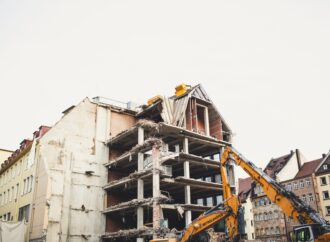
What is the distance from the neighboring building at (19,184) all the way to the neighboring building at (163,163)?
7863 mm

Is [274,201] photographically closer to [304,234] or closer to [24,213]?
[304,234]

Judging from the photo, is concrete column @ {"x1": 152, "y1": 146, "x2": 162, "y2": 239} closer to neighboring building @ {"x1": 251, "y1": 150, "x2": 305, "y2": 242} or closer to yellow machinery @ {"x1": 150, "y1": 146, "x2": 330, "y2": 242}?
yellow machinery @ {"x1": 150, "y1": 146, "x2": 330, "y2": 242}

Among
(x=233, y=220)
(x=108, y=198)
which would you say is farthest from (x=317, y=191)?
(x=233, y=220)

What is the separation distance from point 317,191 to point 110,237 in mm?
38543

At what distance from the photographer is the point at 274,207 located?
61.9 m

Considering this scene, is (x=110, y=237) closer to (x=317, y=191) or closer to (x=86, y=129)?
(x=86, y=129)

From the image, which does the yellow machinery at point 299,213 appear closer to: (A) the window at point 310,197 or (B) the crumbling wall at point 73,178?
(B) the crumbling wall at point 73,178

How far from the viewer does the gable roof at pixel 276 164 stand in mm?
63731

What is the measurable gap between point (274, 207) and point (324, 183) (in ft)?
35.4

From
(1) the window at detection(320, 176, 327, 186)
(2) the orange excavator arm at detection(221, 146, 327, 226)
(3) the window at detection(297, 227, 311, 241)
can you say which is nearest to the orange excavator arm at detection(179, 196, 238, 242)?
(2) the orange excavator arm at detection(221, 146, 327, 226)

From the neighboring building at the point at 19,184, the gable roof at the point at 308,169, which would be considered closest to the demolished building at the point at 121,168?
the neighboring building at the point at 19,184

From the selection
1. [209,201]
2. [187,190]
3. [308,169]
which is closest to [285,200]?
[187,190]

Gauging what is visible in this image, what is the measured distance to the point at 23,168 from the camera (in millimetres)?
38062

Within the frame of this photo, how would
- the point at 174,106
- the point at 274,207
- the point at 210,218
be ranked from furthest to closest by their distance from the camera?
the point at 274,207, the point at 174,106, the point at 210,218
